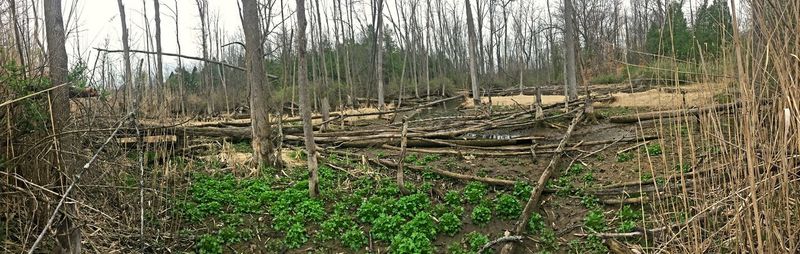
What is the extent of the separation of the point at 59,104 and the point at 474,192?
4967 millimetres

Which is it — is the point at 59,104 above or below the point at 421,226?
above

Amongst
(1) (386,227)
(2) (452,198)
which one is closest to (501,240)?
(1) (386,227)

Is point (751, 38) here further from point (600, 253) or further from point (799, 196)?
point (600, 253)

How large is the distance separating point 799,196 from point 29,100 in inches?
177

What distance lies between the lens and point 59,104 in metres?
3.86

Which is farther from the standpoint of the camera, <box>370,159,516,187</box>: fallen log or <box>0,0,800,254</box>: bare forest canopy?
<box>370,159,516,187</box>: fallen log

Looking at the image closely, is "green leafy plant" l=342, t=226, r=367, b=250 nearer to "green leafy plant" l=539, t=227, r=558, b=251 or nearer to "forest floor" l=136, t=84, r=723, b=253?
"forest floor" l=136, t=84, r=723, b=253

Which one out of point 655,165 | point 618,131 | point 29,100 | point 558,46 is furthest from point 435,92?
point 29,100

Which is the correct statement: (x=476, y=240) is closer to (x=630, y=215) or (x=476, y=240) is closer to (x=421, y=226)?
(x=421, y=226)

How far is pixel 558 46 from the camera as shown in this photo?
135ft

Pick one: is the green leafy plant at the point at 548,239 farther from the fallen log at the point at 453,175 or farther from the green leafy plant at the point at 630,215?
the fallen log at the point at 453,175

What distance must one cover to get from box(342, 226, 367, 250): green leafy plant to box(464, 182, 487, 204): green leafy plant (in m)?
1.80

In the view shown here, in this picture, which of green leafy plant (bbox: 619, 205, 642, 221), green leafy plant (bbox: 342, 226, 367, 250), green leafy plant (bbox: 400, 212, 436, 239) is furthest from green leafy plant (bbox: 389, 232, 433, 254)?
green leafy plant (bbox: 619, 205, 642, 221)

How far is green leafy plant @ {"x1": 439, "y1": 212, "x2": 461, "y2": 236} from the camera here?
6066 mm
